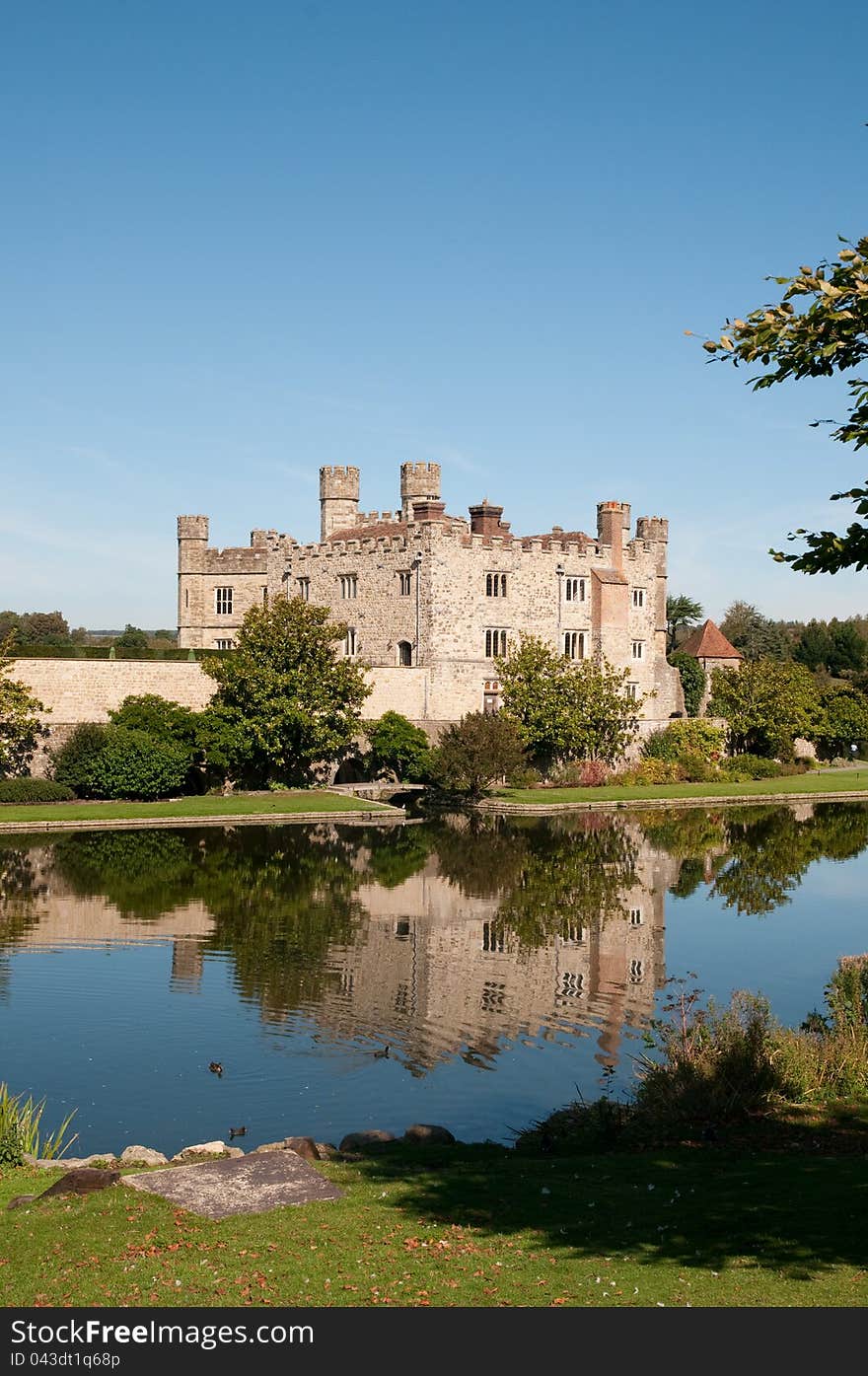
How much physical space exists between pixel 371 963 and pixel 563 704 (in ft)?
104

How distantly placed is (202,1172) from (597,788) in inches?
1634

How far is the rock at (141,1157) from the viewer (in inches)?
495

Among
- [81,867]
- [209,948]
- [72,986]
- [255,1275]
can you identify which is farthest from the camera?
[81,867]

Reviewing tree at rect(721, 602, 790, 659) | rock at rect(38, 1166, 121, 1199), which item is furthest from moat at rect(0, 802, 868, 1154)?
tree at rect(721, 602, 790, 659)

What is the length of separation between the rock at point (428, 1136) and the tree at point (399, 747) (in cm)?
3595

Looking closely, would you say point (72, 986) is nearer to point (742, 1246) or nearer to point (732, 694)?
point (742, 1246)

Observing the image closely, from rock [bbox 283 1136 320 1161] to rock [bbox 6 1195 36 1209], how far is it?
8.59 feet

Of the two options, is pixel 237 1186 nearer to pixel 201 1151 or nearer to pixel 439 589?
pixel 201 1151

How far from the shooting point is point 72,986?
21109 millimetres

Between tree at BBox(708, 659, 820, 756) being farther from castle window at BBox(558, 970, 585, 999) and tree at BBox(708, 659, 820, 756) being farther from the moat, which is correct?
castle window at BBox(558, 970, 585, 999)

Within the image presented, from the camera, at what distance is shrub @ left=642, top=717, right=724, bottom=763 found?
5750cm

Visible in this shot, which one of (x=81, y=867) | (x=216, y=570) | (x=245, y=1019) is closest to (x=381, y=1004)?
(x=245, y=1019)

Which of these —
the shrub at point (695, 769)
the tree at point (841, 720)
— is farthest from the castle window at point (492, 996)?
the tree at point (841, 720)

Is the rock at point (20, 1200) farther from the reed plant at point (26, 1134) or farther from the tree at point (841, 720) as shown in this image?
the tree at point (841, 720)
